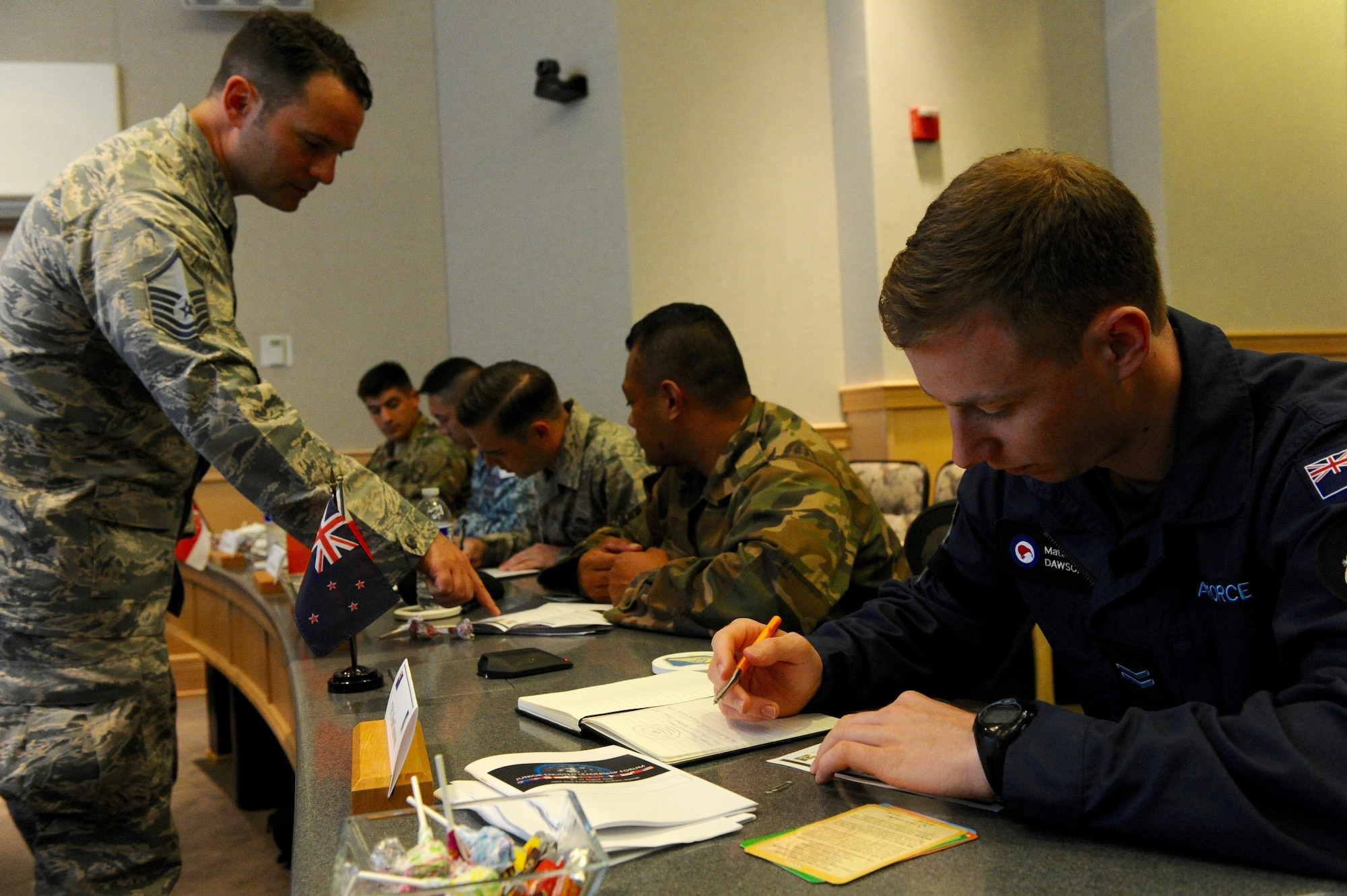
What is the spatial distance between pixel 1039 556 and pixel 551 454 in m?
2.16

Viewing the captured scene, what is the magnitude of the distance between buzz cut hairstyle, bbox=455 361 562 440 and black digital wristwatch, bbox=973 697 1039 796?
92.4 inches

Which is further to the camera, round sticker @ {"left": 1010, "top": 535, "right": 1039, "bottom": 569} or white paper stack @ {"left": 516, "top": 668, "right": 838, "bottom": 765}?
round sticker @ {"left": 1010, "top": 535, "right": 1039, "bottom": 569}

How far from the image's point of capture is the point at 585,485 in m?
3.14

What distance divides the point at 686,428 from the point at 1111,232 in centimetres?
124

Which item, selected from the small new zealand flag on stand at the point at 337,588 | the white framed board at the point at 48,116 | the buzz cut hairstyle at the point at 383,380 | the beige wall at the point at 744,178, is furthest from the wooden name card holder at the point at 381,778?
the white framed board at the point at 48,116

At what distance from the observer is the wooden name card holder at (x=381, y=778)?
2.84ft

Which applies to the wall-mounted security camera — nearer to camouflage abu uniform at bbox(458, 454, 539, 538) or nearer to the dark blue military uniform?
camouflage abu uniform at bbox(458, 454, 539, 538)

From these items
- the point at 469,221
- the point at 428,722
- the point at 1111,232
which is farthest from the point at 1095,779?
Result: the point at 469,221

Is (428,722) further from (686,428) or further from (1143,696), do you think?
(686,428)

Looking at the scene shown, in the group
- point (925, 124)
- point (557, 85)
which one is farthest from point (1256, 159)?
point (557, 85)

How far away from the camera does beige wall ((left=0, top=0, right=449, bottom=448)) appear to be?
4738mm

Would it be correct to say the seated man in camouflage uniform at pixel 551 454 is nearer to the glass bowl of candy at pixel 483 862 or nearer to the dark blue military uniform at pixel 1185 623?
the dark blue military uniform at pixel 1185 623

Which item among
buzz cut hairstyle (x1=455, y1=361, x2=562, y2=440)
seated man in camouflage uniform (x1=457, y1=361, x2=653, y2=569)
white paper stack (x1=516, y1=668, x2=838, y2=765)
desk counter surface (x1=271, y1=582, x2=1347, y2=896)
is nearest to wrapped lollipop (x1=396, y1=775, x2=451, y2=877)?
desk counter surface (x1=271, y1=582, x2=1347, y2=896)

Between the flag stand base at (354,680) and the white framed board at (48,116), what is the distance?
4098mm
